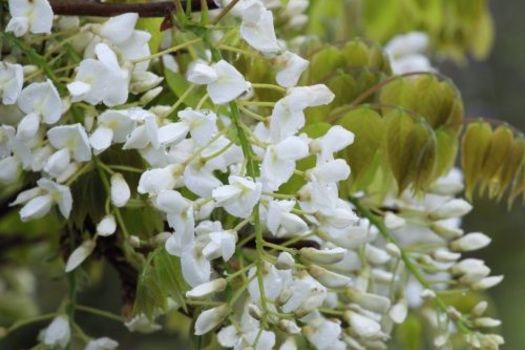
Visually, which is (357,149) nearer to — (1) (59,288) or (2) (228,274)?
(2) (228,274)

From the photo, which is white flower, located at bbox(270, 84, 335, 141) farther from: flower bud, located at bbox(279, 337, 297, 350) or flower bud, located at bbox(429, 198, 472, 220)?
flower bud, located at bbox(429, 198, 472, 220)

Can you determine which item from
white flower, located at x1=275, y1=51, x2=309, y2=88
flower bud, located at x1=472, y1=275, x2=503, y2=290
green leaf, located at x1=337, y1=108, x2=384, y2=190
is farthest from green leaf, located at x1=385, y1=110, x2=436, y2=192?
white flower, located at x1=275, y1=51, x2=309, y2=88

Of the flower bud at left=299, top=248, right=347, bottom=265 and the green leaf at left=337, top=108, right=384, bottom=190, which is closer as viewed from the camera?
the flower bud at left=299, top=248, right=347, bottom=265

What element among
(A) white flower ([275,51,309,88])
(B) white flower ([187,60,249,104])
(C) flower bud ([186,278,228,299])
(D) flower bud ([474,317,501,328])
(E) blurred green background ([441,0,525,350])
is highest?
(B) white flower ([187,60,249,104])

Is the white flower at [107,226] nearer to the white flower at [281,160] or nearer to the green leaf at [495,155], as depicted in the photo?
the white flower at [281,160]

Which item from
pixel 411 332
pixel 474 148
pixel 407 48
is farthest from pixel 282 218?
pixel 407 48

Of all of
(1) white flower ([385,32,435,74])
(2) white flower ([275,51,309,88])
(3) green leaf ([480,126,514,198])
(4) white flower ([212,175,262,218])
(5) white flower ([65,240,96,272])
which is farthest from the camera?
(1) white flower ([385,32,435,74])

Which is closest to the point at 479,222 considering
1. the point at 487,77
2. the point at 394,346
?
the point at 487,77

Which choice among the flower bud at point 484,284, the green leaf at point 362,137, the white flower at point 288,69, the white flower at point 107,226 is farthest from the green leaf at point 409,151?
the white flower at point 107,226
